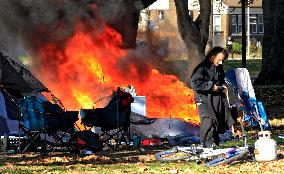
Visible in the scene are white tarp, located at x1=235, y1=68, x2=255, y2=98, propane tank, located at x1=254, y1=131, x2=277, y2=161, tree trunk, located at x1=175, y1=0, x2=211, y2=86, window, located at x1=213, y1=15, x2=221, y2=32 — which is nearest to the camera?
propane tank, located at x1=254, y1=131, x2=277, y2=161

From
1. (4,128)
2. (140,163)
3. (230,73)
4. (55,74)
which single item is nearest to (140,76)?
(55,74)

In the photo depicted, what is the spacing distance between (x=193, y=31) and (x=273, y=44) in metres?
4.92

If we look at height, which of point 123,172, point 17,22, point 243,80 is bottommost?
point 123,172

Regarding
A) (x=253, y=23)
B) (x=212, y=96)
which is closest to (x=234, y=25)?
(x=253, y=23)

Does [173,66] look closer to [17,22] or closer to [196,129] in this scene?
[17,22]

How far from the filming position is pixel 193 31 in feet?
83.5

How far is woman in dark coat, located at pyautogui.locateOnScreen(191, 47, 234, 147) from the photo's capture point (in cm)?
1271

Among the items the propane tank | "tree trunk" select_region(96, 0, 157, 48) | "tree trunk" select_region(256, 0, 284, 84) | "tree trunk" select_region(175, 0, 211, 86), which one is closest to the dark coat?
the propane tank

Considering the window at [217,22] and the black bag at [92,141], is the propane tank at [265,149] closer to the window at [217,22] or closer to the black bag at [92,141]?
the black bag at [92,141]

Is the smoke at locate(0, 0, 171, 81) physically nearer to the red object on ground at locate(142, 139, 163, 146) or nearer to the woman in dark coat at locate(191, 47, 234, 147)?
the red object on ground at locate(142, 139, 163, 146)

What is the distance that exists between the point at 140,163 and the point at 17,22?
8685mm

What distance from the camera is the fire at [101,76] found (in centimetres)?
1764

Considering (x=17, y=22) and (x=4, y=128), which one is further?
(x=17, y=22)

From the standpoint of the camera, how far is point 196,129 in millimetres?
16484
